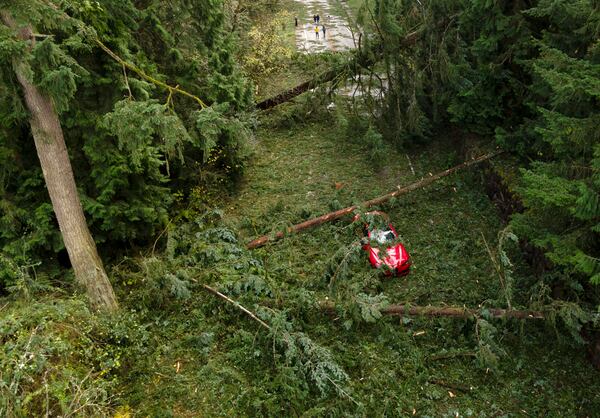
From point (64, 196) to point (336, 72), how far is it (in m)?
12.0

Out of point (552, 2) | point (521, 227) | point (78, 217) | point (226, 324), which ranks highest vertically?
point (552, 2)

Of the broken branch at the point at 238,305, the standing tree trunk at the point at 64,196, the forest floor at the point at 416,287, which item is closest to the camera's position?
the standing tree trunk at the point at 64,196

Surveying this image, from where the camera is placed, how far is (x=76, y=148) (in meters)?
10.9

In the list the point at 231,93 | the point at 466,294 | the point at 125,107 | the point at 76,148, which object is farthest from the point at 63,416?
the point at 231,93

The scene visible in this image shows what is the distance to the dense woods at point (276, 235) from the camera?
26.1 feet

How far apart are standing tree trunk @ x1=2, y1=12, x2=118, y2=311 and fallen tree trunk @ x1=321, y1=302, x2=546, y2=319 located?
516 cm

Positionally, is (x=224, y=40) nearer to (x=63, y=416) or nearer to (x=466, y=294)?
(x=466, y=294)

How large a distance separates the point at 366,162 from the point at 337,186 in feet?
7.38

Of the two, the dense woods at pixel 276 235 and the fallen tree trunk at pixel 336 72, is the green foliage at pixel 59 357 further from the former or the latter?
the fallen tree trunk at pixel 336 72

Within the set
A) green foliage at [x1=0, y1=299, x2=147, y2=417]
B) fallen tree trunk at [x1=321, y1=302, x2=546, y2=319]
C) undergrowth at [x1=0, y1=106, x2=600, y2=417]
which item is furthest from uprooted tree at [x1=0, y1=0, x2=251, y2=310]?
fallen tree trunk at [x1=321, y1=302, x2=546, y2=319]

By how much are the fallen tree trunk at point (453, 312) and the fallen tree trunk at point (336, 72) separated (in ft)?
34.0

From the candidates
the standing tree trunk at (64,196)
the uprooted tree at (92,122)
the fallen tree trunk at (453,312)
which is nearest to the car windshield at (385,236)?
the fallen tree trunk at (453,312)

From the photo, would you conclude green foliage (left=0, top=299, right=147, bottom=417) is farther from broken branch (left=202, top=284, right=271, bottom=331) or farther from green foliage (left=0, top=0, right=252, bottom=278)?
green foliage (left=0, top=0, right=252, bottom=278)

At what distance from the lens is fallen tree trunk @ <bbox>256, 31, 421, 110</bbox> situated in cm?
1623
